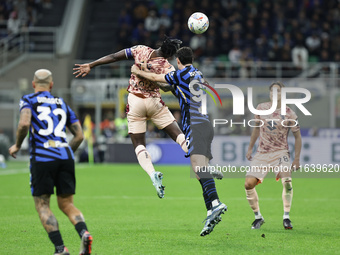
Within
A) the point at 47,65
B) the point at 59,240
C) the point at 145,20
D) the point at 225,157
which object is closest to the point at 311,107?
the point at 225,157

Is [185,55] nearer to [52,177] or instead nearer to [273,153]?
[273,153]


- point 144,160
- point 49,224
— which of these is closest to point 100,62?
point 144,160

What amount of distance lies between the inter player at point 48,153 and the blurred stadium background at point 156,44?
54.4 feet

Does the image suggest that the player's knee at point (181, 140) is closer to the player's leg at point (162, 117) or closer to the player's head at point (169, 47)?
the player's leg at point (162, 117)

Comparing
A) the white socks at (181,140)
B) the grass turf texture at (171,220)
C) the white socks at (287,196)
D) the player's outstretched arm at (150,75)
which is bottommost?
the grass turf texture at (171,220)

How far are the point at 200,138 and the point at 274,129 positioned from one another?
1568 mm

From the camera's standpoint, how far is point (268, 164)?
10062 mm

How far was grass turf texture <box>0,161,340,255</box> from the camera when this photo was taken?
840cm

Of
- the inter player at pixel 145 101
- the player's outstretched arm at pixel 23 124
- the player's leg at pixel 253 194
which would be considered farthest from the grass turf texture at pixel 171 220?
the player's outstretched arm at pixel 23 124

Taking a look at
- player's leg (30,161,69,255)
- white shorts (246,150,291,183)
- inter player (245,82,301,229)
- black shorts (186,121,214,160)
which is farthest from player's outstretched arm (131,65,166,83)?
player's leg (30,161,69,255)

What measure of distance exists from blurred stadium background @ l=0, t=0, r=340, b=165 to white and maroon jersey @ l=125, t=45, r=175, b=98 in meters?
13.5

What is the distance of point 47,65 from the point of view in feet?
96.7

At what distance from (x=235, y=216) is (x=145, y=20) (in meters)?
20.4

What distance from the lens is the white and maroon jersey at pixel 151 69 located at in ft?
32.7
